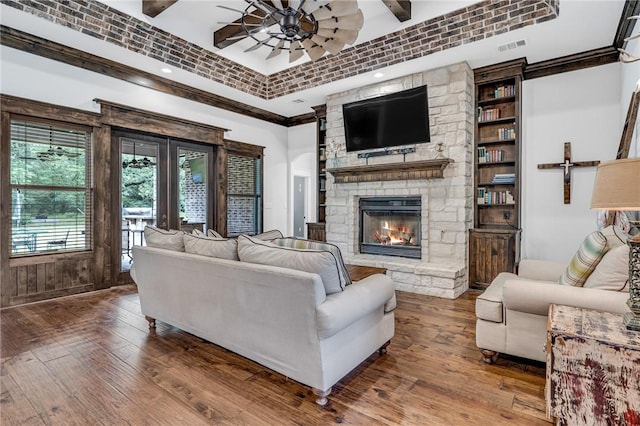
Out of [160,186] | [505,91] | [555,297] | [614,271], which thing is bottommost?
[555,297]

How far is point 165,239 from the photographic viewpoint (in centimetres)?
306

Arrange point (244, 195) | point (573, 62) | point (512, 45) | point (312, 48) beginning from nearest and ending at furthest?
point (312, 48) < point (512, 45) < point (573, 62) < point (244, 195)

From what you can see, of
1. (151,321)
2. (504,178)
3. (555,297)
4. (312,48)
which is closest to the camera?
(555,297)

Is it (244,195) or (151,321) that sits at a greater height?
(244,195)

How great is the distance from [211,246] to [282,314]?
0.95 metres

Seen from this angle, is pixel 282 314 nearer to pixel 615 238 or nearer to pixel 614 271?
pixel 614 271

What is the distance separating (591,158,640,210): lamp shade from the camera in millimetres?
1526

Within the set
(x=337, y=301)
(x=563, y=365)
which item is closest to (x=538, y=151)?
(x=563, y=365)

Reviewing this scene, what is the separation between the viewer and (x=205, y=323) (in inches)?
102

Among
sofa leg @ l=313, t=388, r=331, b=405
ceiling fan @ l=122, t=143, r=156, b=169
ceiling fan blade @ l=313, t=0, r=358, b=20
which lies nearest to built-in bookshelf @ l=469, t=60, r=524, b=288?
ceiling fan blade @ l=313, t=0, r=358, b=20

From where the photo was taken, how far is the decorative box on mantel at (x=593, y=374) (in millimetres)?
1494

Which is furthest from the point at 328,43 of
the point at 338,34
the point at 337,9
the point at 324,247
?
the point at 324,247

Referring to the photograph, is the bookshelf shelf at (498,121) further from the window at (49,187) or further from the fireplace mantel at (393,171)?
the window at (49,187)

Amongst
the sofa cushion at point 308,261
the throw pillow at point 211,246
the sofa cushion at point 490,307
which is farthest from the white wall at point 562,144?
the throw pillow at point 211,246
